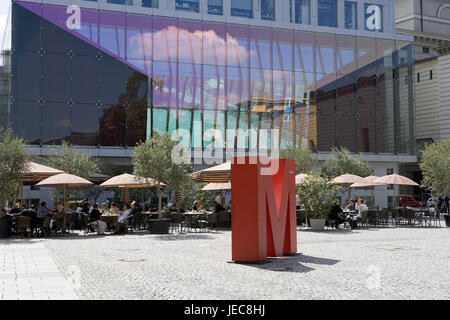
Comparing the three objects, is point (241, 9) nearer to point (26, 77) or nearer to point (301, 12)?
point (301, 12)

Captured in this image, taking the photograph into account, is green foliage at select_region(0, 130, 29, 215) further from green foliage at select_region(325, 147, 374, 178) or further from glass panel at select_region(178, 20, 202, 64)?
glass panel at select_region(178, 20, 202, 64)

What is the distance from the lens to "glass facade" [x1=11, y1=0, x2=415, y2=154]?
1459 inches

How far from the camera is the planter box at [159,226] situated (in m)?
22.3

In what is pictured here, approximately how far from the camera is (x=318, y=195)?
22859 mm

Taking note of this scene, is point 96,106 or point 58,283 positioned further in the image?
point 96,106

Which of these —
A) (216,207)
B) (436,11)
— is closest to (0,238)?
(216,207)

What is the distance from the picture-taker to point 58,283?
30.7 ft

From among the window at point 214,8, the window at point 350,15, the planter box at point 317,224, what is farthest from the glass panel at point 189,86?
the planter box at point 317,224

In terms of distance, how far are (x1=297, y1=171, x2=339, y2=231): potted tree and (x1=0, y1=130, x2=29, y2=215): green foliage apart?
36.8ft

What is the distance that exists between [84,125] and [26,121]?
12.4ft

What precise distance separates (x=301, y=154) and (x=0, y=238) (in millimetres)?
20443

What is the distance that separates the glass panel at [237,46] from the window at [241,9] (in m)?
2.61

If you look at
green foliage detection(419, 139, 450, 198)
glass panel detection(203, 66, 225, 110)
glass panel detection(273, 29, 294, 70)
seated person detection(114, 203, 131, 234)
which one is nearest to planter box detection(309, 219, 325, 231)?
seated person detection(114, 203, 131, 234)
